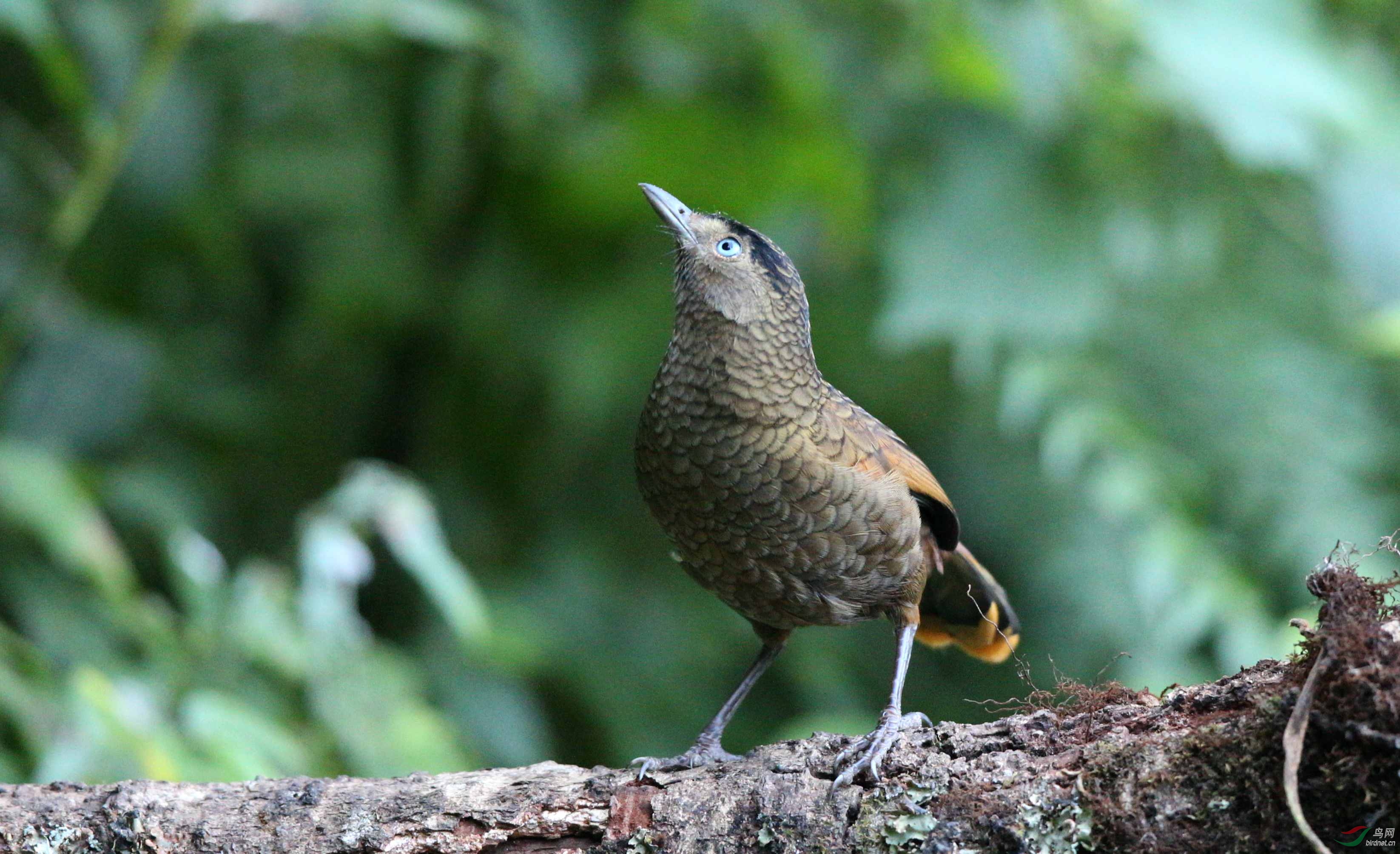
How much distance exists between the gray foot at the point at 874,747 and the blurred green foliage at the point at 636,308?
3.72 ft

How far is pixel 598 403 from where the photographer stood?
4.97m

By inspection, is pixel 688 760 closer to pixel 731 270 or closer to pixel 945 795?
pixel 945 795

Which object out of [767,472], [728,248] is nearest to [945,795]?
[767,472]

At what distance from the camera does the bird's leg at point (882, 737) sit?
2.32m

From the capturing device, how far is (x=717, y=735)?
10.0 feet

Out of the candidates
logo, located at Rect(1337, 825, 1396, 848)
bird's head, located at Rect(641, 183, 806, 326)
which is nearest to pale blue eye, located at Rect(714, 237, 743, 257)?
bird's head, located at Rect(641, 183, 806, 326)

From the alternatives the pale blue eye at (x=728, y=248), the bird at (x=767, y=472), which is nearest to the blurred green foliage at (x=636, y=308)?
the bird at (x=767, y=472)

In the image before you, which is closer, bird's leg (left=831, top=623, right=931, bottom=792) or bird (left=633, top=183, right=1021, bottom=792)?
bird's leg (left=831, top=623, right=931, bottom=792)

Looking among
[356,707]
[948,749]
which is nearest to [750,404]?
[948,749]

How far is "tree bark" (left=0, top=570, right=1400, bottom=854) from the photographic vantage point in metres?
1.86

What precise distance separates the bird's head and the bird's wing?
0.88ft

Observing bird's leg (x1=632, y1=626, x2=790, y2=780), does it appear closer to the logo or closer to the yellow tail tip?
the yellow tail tip

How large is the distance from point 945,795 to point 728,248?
1442 millimetres

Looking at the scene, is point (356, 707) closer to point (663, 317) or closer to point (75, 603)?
point (75, 603)
